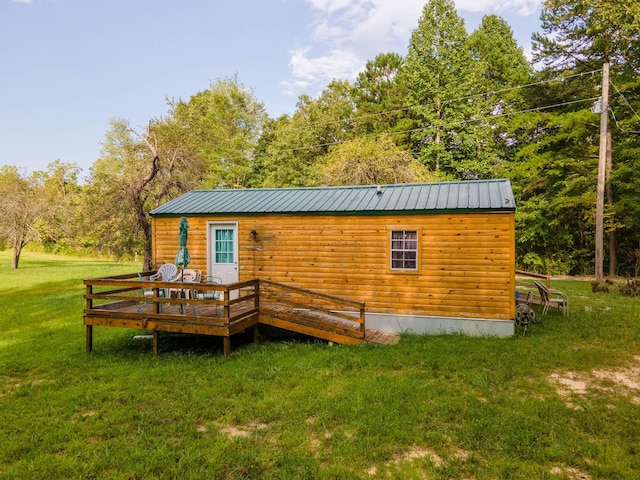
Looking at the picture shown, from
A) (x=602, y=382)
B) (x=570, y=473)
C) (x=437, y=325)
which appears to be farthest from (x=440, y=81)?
(x=570, y=473)

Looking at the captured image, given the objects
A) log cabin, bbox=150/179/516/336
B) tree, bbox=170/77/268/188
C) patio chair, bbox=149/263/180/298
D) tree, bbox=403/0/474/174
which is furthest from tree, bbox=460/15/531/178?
patio chair, bbox=149/263/180/298

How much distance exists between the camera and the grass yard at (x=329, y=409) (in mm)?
3619

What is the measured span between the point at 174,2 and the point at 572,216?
21.6m

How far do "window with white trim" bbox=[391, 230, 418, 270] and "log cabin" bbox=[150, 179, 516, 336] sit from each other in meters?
0.02

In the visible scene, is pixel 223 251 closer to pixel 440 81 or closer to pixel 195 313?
pixel 195 313

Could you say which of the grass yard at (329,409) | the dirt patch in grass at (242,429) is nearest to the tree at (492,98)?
the grass yard at (329,409)

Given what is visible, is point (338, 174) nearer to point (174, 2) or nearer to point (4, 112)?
point (174, 2)

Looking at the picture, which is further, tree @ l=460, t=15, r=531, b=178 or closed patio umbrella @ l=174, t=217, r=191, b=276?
tree @ l=460, t=15, r=531, b=178

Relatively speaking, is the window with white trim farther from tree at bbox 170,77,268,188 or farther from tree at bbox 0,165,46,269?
tree at bbox 0,165,46,269

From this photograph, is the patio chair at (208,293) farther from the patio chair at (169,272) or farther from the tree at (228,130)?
the tree at (228,130)

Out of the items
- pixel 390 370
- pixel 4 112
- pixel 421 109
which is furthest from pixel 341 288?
pixel 4 112

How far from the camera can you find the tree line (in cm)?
1722

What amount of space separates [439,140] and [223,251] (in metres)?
19.3

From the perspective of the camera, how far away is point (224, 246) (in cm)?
985
